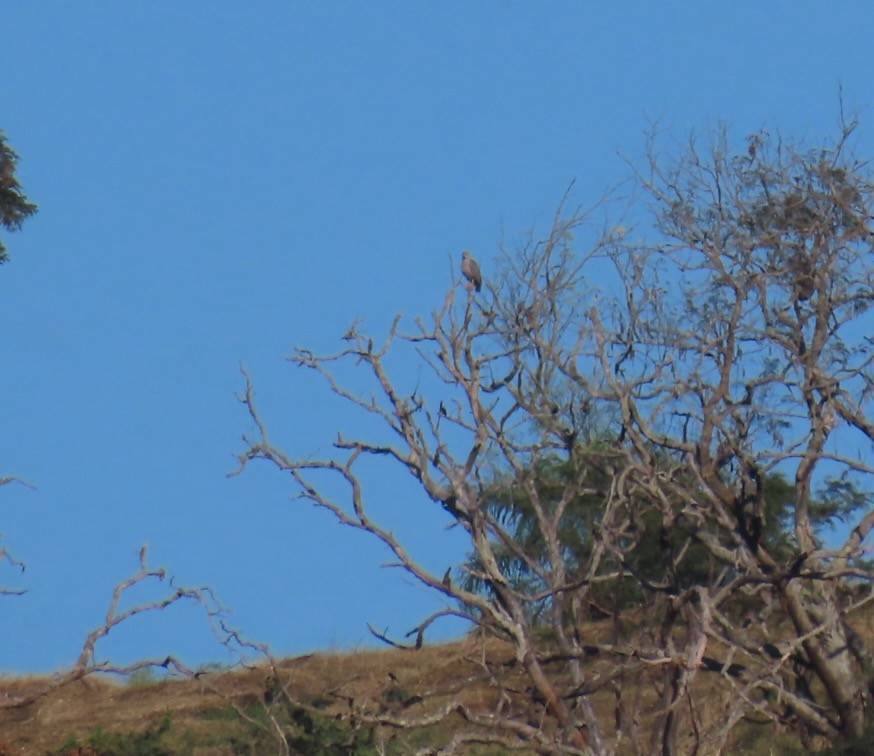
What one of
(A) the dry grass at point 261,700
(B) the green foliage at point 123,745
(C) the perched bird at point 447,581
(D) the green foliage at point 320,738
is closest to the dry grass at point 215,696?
(A) the dry grass at point 261,700

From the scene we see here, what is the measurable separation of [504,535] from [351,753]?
12.0ft

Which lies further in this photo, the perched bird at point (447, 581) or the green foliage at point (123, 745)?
the green foliage at point (123, 745)

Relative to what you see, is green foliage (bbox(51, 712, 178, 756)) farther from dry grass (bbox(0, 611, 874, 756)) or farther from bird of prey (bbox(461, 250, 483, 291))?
bird of prey (bbox(461, 250, 483, 291))

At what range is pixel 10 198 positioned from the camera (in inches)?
679

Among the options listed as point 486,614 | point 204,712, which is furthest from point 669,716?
point 204,712

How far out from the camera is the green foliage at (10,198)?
17.2m

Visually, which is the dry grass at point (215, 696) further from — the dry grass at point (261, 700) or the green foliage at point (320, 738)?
the green foliage at point (320, 738)

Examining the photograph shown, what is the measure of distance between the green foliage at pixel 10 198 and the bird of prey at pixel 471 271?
30.8 ft

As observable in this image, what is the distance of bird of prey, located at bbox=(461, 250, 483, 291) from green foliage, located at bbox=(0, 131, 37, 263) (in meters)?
9.39

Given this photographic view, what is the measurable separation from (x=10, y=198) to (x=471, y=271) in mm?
9594

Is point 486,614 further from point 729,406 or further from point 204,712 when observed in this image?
point 204,712

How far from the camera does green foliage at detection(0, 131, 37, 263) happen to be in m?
17.2

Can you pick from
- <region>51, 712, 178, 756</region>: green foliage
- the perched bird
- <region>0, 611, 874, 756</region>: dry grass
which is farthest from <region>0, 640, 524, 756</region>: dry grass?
the perched bird

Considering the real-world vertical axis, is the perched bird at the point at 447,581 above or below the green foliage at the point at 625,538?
below
